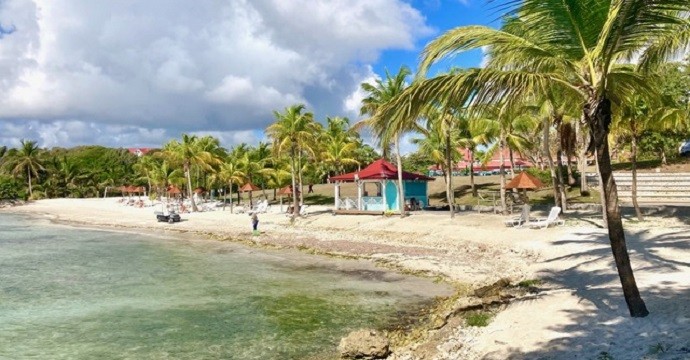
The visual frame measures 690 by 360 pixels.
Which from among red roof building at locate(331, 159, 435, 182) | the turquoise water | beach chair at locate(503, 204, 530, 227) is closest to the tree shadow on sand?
the turquoise water

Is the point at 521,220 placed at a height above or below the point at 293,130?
below

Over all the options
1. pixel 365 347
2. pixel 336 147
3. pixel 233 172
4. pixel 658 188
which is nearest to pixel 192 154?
pixel 233 172

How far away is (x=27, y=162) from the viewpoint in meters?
85.8

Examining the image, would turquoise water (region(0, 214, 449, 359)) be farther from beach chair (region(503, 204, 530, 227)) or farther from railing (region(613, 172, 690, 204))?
railing (region(613, 172, 690, 204))

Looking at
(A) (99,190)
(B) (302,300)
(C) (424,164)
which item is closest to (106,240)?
(B) (302,300)

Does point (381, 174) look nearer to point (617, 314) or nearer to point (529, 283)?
point (529, 283)

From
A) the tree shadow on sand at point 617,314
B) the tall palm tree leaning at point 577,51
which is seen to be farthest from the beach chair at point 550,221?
the tall palm tree leaning at point 577,51

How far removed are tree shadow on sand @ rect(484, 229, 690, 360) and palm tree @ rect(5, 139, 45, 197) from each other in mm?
93758

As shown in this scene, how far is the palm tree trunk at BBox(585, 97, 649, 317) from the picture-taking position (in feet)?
23.7

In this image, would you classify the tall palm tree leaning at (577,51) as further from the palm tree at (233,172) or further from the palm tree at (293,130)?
the palm tree at (233,172)

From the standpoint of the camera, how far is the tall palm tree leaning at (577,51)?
695cm

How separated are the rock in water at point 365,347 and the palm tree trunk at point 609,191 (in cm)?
412

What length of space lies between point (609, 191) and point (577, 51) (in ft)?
7.16

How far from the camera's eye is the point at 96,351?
1061 cm
